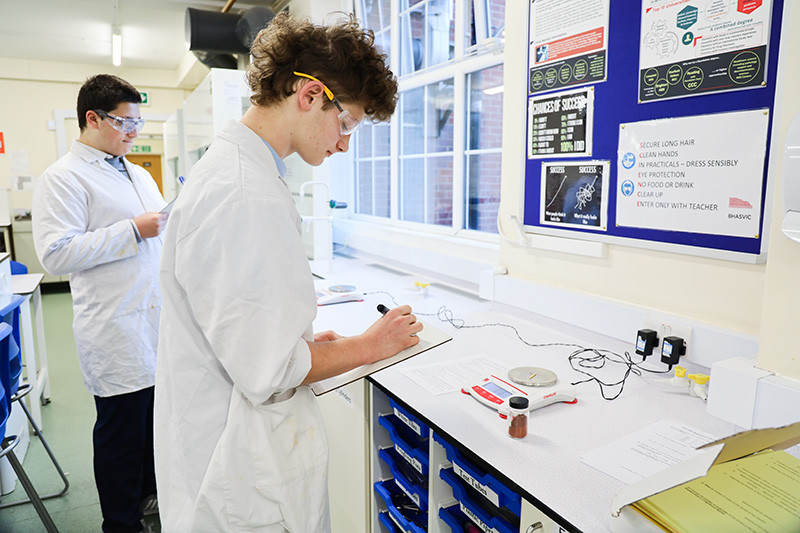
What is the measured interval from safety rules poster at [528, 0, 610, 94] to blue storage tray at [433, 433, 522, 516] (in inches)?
50.2

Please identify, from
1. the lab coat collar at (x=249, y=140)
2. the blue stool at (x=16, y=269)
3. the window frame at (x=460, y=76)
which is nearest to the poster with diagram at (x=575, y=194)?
the window frame at (x=460, y=76)

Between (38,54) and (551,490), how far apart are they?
315 inches

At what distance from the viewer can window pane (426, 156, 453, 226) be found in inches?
124

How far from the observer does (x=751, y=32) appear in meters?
1.32

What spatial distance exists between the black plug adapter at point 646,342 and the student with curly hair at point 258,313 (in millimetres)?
828

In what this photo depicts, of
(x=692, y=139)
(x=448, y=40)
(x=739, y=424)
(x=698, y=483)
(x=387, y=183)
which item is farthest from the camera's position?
(x=387, y=183)

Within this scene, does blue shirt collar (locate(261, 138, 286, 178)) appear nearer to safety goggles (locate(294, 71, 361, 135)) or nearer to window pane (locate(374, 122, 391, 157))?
safety goggles (locate(294, 71, 361, 135))

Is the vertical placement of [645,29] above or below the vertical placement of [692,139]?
above

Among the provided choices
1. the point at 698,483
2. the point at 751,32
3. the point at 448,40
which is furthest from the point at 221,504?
the point at 448,40

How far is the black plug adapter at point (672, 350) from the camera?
146cm

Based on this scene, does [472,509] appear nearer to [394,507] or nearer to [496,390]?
[496,390]

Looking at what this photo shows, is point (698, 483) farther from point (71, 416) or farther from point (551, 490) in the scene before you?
point (71, 416)

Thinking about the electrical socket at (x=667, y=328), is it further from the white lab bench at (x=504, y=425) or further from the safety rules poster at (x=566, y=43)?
the safety rules poster at (x=566, y=43)

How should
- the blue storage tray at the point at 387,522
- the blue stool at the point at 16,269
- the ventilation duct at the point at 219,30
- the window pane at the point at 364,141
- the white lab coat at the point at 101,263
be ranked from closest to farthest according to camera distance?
the blue storage tray at the point at 387,522, the white lab coat at the point at 101,263, the blue stool at the point at 16,269, the window pane at the point at 364,141, the ventilation duct at the point at 219,30
